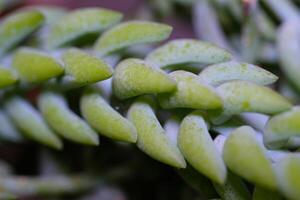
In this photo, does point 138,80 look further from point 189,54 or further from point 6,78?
point 6,78

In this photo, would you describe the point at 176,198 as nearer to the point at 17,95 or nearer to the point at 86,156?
the point at 86,156

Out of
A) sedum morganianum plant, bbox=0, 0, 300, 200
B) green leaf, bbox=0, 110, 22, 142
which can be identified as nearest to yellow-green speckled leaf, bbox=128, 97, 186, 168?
sedum morganianum plant, bbox=0, 0, 300, 200

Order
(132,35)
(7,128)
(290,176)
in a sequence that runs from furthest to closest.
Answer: (7,128)
(132,35)
(290,176)

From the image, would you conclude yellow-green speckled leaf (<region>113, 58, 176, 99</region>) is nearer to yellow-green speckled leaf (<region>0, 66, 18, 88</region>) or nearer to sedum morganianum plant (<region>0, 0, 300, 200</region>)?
sedum morganianum plant (<region>0, 0, 300, 200</region>)

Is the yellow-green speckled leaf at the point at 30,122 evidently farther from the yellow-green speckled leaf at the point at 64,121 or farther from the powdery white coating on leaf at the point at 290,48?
the powdery white coating on leaf at the point at 290,48

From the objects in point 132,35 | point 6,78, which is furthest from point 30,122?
point 132,35

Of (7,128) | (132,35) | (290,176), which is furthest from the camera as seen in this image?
(7,128)
